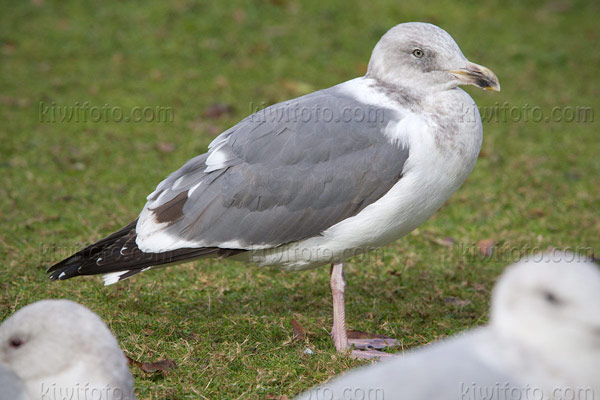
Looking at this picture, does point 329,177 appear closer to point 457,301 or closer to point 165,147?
point 457,301

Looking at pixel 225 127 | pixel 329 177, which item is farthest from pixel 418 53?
pixel 225 127

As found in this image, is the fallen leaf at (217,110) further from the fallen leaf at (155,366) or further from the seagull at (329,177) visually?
the fallen leaf at (155,366)

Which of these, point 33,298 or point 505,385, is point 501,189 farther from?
point 505,385

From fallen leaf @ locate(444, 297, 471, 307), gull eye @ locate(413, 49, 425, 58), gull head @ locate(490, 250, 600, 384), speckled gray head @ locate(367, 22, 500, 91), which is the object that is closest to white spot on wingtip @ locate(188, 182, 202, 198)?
speckled gray head @ locate(367, 22, 500, 91)

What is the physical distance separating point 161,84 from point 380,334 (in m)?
5.35

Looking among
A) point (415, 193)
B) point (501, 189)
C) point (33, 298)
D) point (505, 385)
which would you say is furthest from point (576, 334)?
point (501, 189)

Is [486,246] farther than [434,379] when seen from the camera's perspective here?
Yes

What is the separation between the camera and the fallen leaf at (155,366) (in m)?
3.94

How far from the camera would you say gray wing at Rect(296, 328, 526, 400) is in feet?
7.95

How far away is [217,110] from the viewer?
8.52m

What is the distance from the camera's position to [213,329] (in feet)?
15.2

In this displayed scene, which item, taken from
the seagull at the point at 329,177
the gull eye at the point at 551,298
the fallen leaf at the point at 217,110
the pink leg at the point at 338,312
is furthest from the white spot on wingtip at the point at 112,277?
the fallen leaf at the point at 217,110

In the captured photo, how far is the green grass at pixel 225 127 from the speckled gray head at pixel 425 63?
147 cm

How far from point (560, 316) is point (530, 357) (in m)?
0.16
